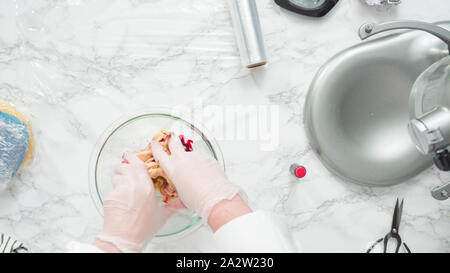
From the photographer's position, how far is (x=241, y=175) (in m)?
0.87

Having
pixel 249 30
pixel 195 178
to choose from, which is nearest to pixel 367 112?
pixel 249 30

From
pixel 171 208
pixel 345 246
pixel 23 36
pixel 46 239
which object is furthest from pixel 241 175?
pixel 23 36

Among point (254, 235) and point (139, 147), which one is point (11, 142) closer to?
point (139, 147)

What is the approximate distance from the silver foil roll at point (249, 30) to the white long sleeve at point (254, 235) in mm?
370

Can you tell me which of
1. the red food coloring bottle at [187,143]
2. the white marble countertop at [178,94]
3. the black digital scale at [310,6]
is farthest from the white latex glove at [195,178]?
the black digital scale at [310,6]

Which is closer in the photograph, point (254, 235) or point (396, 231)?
point (254, 235)

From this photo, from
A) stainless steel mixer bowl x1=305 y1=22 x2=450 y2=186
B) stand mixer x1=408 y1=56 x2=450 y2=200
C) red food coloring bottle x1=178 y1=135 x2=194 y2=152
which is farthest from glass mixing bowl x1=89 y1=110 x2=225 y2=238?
stand mixer x1=408 y1=56 x2=450 y2=200

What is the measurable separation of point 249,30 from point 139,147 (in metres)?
0.36

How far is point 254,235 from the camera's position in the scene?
2.00ft

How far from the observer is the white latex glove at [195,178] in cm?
69

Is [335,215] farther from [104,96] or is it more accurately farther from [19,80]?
[19,80]

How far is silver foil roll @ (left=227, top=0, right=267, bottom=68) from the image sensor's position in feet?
2.67

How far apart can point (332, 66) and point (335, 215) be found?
364 millimetres
